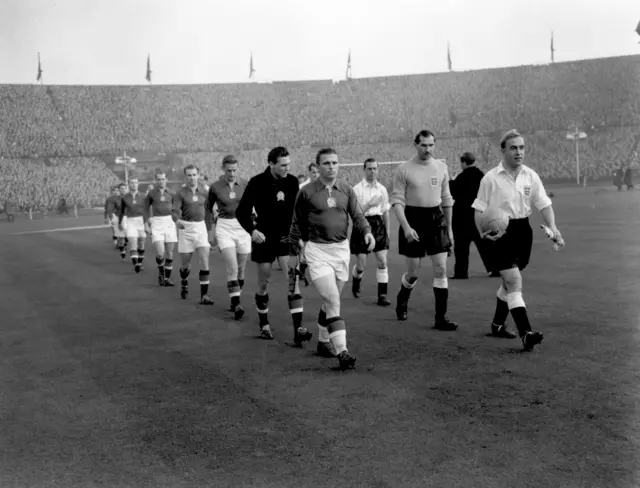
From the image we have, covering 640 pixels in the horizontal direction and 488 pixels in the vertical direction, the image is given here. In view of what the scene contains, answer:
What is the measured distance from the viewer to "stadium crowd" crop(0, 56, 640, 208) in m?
66.8

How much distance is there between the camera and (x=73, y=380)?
23.6ft

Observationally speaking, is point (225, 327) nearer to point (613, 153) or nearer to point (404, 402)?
point (404, 402)

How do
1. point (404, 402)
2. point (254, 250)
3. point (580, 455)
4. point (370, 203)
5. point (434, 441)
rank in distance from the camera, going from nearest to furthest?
1. point (580, 455)
2. point (434, 441)
3. point (404, 402)
4. point (254, 250)
5. point (370, 203)

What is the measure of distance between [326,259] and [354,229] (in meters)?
2.34

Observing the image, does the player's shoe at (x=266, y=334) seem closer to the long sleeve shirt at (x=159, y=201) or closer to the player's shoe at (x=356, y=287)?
the player's shoe at (x=356, y=287)

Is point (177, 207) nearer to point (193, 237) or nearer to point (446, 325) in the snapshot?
point (193, 237)

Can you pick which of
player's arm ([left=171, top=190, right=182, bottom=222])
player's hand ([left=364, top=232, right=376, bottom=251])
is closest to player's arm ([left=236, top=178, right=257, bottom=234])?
player's hand ([left=364, top=232, right=376, bottom=251])

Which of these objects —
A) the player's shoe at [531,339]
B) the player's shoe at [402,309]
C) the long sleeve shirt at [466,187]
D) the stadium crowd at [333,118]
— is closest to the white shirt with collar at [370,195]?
the long sleeve shirt at [466,187]

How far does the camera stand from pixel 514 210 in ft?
25.5

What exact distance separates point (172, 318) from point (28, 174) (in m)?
57.5

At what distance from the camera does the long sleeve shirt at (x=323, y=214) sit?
760 centimetres

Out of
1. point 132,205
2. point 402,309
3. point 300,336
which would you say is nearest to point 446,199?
point 402,309

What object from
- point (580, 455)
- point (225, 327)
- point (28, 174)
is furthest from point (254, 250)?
point (28, 174)

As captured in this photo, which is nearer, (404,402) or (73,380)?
(404,402)
